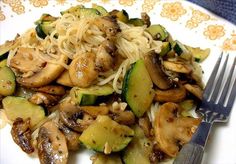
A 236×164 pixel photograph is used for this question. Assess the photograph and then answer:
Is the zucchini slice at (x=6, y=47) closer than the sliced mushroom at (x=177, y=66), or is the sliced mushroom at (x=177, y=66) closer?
the sliced mushroom at (x=177, y=66)

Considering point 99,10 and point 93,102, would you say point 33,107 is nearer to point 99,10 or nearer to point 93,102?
point 93,102

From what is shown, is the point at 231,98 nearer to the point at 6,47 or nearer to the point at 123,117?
the point at 123,117

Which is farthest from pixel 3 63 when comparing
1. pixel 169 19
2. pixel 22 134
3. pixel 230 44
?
pixel 230 44

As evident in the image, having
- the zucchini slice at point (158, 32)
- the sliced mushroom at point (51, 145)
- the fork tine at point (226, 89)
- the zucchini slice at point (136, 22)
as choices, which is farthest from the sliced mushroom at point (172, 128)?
the zucchini slice at point (136, 22)

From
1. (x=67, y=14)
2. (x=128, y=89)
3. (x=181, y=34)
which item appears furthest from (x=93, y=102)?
(x=181, y=34)

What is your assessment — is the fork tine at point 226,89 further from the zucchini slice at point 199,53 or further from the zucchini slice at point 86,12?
the zucchini slice at point 86,12

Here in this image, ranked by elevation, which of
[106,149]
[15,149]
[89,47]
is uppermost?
[89,47]
